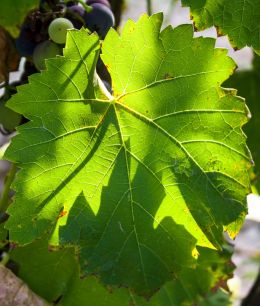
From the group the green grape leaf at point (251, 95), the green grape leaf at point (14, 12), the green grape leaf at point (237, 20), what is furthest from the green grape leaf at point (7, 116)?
the green grape leaf at point (251, 95)

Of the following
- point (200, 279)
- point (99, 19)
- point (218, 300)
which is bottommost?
point (218, 300)

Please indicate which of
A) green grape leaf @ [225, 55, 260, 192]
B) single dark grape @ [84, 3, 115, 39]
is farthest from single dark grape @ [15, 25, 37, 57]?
green grape leaf @ [225, 55, 260, 192]

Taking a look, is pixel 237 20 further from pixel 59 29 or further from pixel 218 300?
pixel 218 300

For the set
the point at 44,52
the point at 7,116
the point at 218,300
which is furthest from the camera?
the point at 218,300

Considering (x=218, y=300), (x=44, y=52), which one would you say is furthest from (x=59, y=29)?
(x=218, y=300)

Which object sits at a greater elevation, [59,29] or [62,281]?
[59,29]

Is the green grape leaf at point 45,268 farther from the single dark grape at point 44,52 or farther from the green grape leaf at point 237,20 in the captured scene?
the green grape leaf at point 237,20
